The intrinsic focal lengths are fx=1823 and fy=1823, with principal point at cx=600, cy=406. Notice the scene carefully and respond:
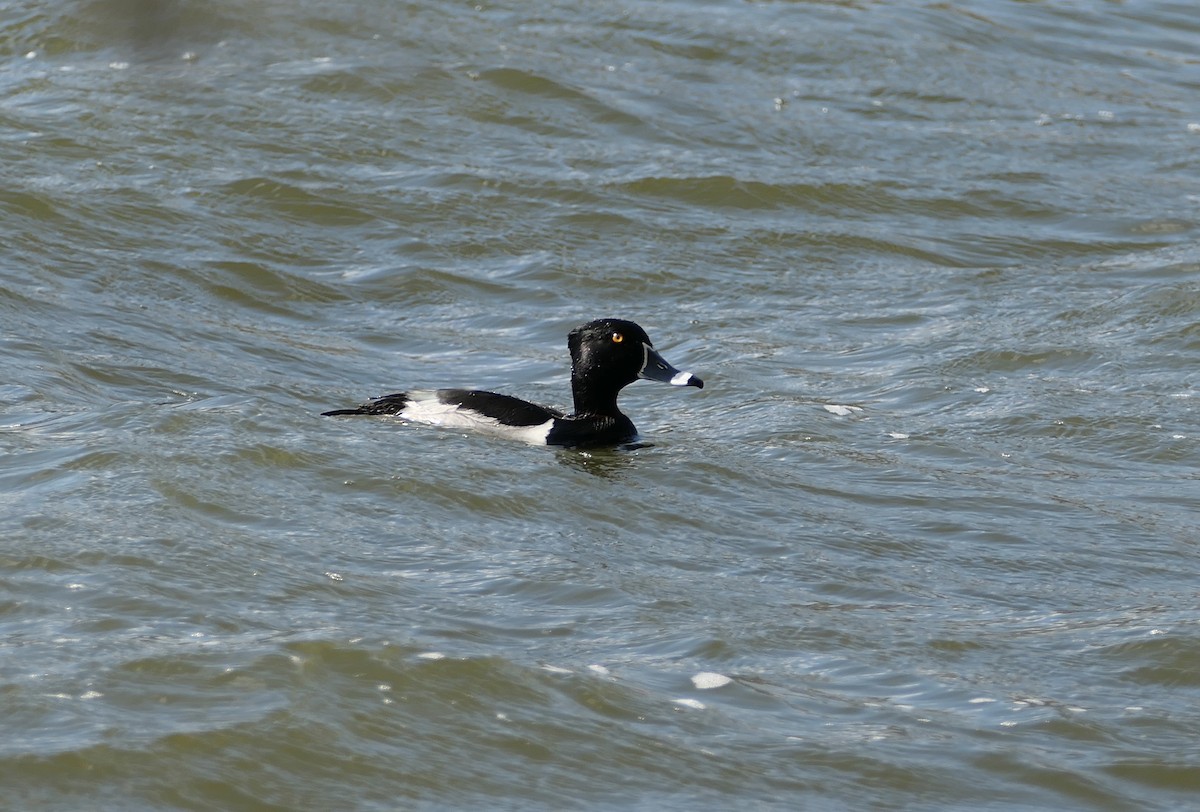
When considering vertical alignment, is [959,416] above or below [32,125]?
below

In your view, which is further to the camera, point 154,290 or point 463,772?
point 154,290

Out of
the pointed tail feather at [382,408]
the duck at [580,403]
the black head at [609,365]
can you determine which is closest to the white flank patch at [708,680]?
the duck at [580,403]

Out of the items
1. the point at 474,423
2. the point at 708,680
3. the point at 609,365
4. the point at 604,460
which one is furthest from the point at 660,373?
the point at 708,680

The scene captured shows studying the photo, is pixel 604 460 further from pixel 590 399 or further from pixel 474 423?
pixel 474 423

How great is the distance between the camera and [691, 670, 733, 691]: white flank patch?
5500mm

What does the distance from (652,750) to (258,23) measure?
1249 cm

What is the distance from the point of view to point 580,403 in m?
8.66

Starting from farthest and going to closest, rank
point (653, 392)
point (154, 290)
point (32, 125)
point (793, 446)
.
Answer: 1. point (32, 125)
2. point (154, 290)
3. point (653, 392)
4. point (793, 446)

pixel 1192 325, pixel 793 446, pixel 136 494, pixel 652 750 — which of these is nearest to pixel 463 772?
pixel 652 750

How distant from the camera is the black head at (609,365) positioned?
858cm

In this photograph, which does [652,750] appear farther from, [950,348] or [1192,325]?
[1192,325]

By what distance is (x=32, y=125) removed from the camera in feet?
44.9

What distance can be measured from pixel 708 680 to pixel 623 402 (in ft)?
15.1

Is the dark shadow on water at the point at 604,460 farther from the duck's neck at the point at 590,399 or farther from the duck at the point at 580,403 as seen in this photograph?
the duck's neck at the point at 590,399
